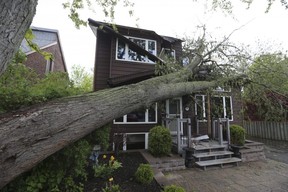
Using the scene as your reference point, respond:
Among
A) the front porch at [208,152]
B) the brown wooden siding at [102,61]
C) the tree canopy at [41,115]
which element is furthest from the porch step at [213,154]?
the brown wooden siding at [102,61]

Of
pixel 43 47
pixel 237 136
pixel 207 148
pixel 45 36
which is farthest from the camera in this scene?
pixel 45 36

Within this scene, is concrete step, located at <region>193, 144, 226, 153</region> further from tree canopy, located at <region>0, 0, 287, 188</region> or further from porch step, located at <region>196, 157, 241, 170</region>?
tree canopy, located at <region>0, 0, 287, 188</region>

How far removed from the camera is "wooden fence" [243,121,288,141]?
9.73 metres

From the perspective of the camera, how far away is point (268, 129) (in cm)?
1070

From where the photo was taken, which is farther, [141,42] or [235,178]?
[141,42]

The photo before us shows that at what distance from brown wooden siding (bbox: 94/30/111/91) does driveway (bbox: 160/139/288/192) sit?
18.5ft

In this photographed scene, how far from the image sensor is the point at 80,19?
4.54m

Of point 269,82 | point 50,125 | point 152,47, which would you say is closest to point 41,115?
point 50,125

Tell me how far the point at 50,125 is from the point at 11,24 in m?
1.11

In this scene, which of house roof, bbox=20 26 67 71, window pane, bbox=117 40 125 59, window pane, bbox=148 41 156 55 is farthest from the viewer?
house roof, bbox=20 26 67 71

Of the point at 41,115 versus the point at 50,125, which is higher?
the point at 41,115

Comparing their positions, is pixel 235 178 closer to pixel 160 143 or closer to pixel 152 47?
pixel 160 143

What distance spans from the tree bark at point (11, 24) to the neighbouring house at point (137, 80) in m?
5.33

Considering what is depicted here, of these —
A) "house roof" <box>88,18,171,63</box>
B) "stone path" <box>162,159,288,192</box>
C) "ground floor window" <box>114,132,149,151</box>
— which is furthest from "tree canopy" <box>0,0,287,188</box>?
"house roof" <box>88,18,171,63</box>
